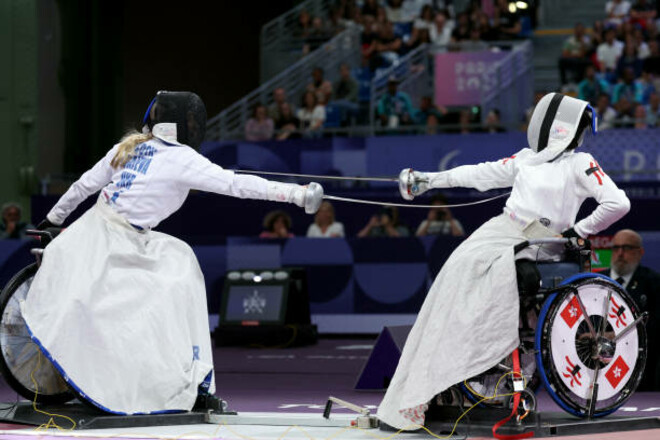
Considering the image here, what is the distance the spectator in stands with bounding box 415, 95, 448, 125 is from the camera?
1633 centimetres

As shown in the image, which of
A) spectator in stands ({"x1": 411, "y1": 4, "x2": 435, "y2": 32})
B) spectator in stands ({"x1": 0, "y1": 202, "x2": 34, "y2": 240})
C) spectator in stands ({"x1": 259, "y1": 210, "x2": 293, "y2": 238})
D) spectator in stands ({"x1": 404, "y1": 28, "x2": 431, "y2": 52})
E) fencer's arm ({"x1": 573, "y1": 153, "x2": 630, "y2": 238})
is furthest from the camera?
spectator in stands ({"x1": 411, "y1": 4, "x2": 435, "y2": 32})

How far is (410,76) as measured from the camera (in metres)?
17.3

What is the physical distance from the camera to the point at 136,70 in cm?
2180

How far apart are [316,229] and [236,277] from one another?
4.28ft

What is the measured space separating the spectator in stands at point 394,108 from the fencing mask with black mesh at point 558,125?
9.78 metres

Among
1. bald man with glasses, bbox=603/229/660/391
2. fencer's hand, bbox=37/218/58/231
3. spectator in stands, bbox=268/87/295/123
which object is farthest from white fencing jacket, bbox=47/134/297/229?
spectator in stands, bbox=268/87/295/123

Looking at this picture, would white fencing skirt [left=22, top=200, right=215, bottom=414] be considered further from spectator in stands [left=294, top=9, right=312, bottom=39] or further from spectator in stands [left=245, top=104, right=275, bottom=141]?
spectator in stands [left=294, top=9, right=312, bottom=39]

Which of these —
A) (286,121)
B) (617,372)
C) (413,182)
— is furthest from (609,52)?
(617,372)

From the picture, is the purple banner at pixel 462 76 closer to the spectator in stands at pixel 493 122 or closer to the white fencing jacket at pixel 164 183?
the spectator in stands at pixel 493 122

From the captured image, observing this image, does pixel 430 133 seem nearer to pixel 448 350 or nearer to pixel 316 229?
pixel 316 229

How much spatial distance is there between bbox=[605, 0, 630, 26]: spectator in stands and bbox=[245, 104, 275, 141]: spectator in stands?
564 cm

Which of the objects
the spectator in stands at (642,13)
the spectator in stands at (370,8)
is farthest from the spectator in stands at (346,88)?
the spectator in stands at (642,13)

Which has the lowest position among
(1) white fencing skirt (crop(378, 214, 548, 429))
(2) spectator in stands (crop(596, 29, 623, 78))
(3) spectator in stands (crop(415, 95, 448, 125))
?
(1) white fencing skirt (crop(378, 214, 548, 429))

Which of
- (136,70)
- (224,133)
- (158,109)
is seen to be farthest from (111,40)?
(158,109)
